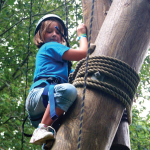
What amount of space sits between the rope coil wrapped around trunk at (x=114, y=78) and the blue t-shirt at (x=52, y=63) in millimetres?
360

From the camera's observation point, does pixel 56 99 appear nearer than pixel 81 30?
Yes

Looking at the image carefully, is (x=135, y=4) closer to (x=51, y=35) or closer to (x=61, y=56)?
(x=61, y=56)

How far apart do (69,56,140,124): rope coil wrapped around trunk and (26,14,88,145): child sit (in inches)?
5.2

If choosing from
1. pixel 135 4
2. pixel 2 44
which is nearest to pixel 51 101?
pixel 135 4

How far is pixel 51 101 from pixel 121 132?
547mm

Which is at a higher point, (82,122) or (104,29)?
(104,29)

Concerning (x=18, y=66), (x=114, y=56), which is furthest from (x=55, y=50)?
(x=18, y=66)

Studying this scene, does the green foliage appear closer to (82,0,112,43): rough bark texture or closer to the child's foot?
(82,0,112,43): rough bark texture

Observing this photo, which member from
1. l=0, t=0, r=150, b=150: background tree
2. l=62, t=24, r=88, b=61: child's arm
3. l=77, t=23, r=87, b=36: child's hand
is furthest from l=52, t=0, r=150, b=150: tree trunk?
l=0, t=0, r=150, b=150: background tree

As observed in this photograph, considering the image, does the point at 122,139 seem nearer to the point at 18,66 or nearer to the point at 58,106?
the point at 58,106

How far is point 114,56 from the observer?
1.34 meters

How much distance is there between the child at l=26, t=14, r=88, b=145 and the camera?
1303 mm

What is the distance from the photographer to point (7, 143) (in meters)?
4.02

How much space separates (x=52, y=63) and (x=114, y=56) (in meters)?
0.55
